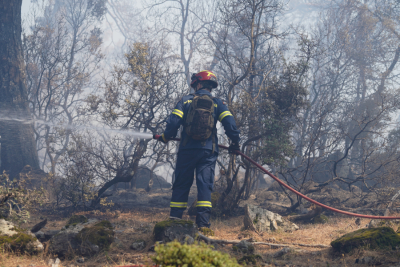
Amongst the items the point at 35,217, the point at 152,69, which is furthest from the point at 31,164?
the point at 152,69

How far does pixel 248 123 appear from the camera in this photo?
690 centimetres

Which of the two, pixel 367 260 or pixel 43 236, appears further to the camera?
pixel 43 236

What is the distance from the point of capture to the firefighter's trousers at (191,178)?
457 centimetres

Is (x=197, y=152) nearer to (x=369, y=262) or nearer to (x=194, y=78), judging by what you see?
(x=194, y=78)

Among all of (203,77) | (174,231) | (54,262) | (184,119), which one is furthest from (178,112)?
(54,262)

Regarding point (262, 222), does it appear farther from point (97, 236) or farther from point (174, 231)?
point (97, 236)

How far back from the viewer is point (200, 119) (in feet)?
15.4

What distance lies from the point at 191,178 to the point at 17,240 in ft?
8.65

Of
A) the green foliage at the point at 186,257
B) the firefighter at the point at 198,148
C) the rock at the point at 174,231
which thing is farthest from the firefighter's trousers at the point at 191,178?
the green foliage at the point at 186,257

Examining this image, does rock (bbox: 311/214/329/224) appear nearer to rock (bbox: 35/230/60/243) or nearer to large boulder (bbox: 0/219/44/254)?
rock (bbox: 35/230/60/243)

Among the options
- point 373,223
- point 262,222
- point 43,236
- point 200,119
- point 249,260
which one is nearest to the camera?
point 249,260

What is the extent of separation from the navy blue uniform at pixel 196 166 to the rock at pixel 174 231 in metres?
0.68

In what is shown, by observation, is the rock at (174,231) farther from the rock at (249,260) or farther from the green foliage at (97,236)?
the rock at (249,260)

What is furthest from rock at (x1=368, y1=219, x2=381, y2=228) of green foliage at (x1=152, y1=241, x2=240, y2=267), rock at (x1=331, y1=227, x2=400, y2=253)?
green foliage at (x1=152, y1=241, x2=240, y2=267)
